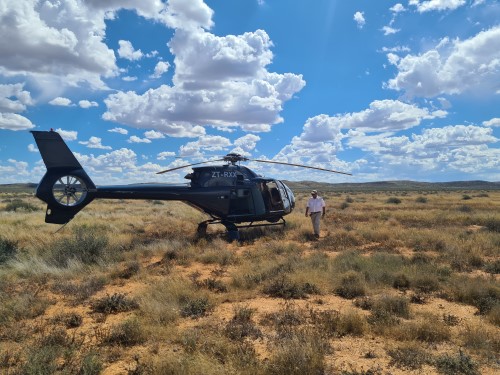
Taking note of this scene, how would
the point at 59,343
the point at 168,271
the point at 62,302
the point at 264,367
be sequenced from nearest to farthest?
the point at 264,367
the point at 59,343
the point at 62,302
the point at 168,271

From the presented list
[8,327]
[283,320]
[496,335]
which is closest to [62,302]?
[8,327]

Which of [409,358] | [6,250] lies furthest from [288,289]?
[6,250]

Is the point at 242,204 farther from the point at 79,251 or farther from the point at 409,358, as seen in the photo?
the point at 409,358

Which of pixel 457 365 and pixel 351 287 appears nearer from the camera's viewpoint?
pixel 457 365

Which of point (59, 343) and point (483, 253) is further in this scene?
point (483, 253)

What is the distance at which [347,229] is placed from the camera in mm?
18234

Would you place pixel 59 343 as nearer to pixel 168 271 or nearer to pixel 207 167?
pixel 168 271

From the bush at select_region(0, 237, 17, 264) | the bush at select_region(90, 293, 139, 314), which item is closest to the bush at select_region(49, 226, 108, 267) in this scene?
the bush at select_region(0, 237, 17, 264)

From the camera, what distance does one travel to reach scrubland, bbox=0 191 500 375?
504 cm

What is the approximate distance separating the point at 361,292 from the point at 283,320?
8.44 feet

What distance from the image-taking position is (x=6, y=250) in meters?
12.2

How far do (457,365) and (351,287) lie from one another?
3.69 meters

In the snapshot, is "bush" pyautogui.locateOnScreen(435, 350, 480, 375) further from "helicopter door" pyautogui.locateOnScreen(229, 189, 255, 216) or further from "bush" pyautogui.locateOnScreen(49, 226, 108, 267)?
"helicopter door" pyautogui.locateOnScreen(229, 189, 255, 216)

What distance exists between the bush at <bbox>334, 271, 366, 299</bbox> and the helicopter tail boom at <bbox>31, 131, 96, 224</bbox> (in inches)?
358
